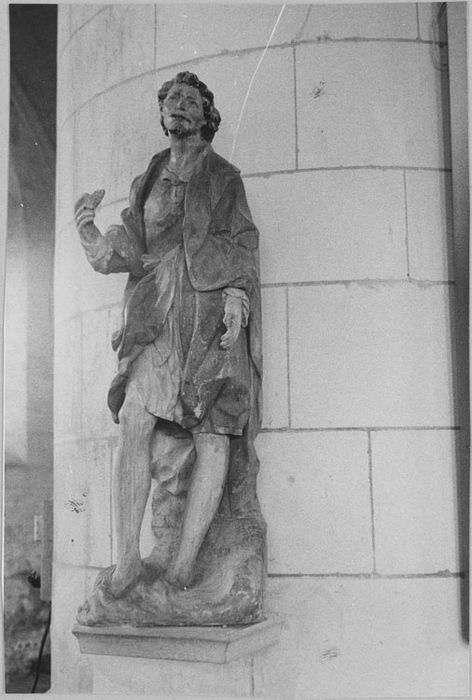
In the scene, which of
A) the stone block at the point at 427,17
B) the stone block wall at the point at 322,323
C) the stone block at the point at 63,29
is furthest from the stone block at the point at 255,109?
the stone block at the point at 63,29

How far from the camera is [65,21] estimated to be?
8.79 ft

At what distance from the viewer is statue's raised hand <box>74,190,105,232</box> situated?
223 centimetres

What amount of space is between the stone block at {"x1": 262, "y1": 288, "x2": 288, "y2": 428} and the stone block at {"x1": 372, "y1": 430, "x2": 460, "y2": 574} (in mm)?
254

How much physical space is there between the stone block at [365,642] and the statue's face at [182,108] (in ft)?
3.78

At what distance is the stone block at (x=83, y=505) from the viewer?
7.98 feet

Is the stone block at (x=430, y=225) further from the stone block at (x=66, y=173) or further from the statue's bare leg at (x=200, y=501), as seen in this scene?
the stone block at (x=66, y=173)

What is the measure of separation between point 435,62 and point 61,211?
1.10m

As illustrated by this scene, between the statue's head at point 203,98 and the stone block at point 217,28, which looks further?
the stone block at point 217,28

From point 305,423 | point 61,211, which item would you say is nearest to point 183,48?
point 61,211

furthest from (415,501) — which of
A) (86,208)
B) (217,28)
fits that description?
(217,28)

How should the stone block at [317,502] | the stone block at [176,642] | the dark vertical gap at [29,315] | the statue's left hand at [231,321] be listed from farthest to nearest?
the dark vertical gap at [29,315], the stone block at [317,502], the statue's left hand at [231,321], the stone block at [176,642]

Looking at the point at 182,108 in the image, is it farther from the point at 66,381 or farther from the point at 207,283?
the point at 66,381

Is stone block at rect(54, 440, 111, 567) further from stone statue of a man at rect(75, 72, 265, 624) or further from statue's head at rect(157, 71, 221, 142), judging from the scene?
statue's head at rect(157, 71, 221, 142)

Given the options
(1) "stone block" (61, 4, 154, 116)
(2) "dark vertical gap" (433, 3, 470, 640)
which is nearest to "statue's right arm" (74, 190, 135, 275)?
(1) "stone block" (61, 4, 154, 116)
